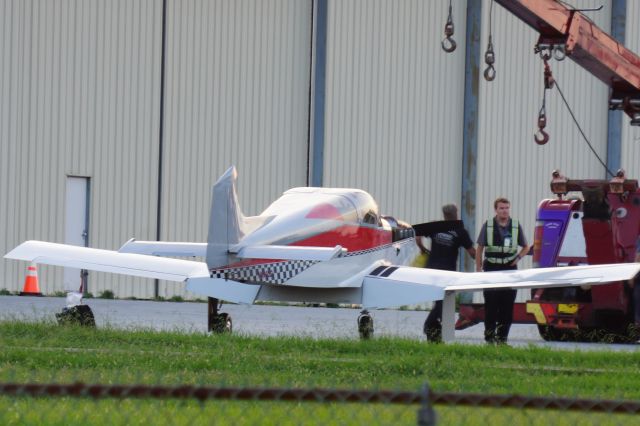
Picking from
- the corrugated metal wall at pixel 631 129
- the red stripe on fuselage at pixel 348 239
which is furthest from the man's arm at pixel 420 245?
the corrugated metal wall at pixel 631 129

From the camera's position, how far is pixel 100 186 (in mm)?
A: 29234

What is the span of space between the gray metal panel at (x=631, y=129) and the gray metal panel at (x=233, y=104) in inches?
328

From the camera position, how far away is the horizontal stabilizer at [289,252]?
13.9 m

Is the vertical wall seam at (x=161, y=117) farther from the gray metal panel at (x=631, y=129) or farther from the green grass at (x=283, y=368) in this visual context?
the green grass at (x=283, y=368)

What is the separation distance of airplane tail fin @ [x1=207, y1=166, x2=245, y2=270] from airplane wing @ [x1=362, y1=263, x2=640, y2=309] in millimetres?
2184

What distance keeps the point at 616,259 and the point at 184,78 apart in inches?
570

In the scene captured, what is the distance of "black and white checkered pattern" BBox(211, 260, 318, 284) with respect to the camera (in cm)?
1516

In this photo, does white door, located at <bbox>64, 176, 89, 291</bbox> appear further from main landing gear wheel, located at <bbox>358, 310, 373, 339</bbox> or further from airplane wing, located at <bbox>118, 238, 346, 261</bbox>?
airplane wing, located at <bbox>118, 238, 346, 261</bbox>

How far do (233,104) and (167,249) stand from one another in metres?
16.0

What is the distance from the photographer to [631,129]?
3259 cm

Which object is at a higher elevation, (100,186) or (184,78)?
(184,78)

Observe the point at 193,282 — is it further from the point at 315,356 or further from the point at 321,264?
the point at 315,356

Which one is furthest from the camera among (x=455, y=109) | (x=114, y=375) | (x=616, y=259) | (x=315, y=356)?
(x=455, y=109)

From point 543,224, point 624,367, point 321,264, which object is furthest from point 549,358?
point 543,224
